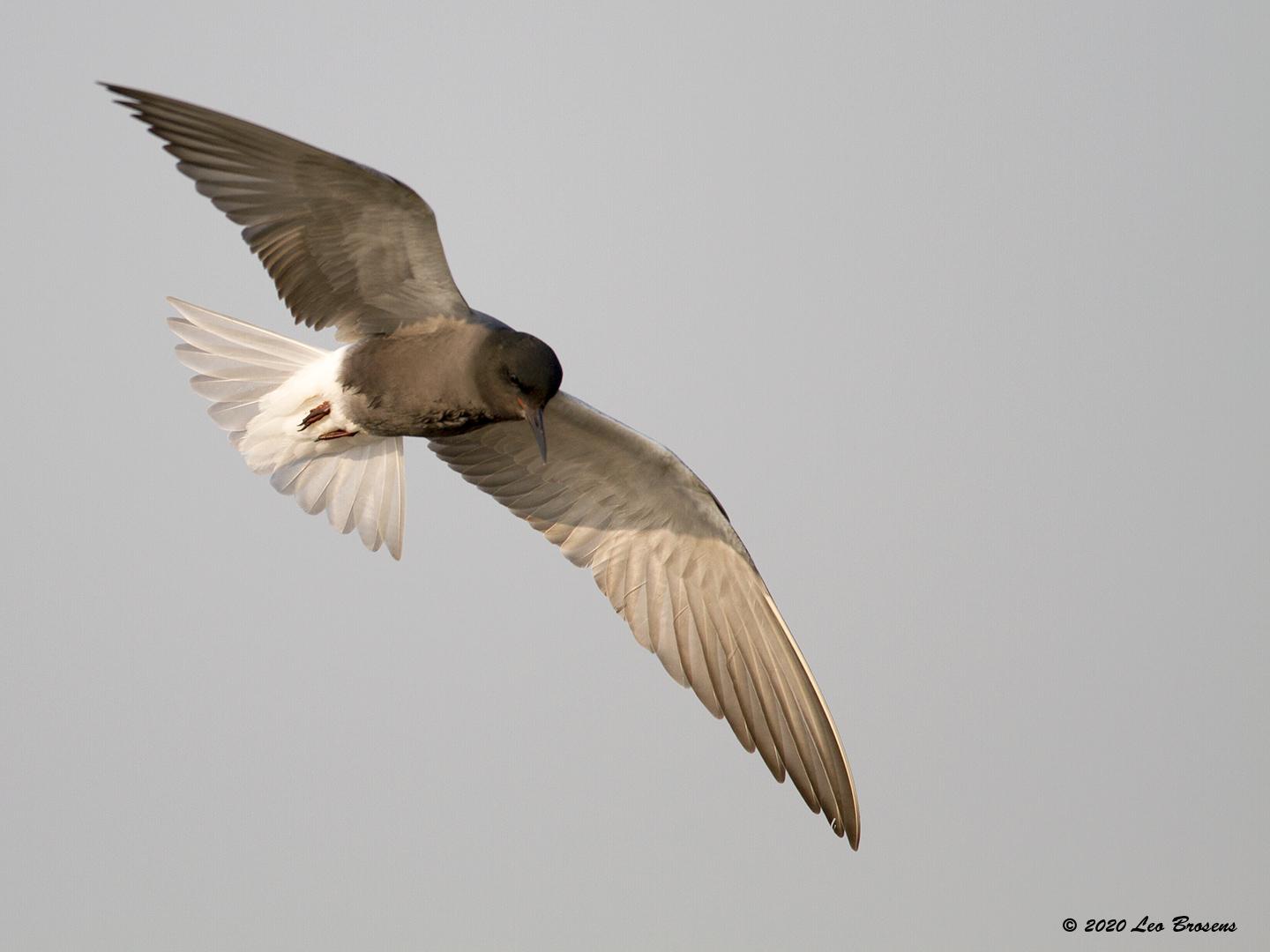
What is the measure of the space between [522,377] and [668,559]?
1.77m

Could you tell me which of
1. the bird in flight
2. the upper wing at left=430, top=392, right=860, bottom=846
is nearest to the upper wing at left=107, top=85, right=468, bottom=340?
the bird in flight

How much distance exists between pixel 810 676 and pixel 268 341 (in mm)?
3307

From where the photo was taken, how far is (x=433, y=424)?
758 centimetres

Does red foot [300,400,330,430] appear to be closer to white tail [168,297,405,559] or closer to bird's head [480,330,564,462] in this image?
white tail [168,297,405,559]

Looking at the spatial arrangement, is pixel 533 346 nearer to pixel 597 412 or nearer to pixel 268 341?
pixel 597 412

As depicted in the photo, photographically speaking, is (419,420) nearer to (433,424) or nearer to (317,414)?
(433,424)

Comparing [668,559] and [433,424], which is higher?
[433,424]

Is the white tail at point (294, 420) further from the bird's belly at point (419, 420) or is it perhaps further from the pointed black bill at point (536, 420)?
the pointed black bill at point (536, 420)

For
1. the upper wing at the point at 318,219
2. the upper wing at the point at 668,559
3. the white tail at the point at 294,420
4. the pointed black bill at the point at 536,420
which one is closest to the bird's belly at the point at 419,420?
the white tail at the point at 294,420

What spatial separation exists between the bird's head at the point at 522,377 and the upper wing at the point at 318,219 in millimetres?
453

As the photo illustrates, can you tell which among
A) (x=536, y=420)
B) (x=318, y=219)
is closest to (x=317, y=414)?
(x=318, y=219)

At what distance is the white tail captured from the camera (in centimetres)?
791

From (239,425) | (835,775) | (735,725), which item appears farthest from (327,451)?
(835,775)

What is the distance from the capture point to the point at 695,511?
8367mm
